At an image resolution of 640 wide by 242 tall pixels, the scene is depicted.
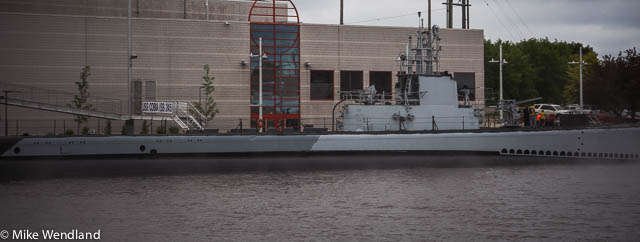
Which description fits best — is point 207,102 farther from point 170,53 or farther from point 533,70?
point 533,70

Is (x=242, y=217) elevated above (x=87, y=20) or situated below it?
below

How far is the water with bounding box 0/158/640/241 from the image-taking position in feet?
45.0

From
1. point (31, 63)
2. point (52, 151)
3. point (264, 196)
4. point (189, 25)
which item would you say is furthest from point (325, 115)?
point (264, 196)

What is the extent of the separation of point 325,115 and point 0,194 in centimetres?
3046

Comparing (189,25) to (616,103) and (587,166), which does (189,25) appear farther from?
(616,103)

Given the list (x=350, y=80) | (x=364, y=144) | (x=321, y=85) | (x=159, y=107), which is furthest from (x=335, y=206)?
(x=350, y=80)

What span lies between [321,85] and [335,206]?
3114cm

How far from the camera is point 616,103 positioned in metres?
48.8

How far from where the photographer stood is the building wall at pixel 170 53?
42594 mm

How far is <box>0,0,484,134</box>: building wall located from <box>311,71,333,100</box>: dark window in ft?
1.42

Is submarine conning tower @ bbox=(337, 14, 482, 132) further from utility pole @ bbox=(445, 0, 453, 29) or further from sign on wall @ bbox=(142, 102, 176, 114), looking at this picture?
utility pole @ bbox=(445, 0, 453, 29)

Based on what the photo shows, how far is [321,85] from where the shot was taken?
47594mm

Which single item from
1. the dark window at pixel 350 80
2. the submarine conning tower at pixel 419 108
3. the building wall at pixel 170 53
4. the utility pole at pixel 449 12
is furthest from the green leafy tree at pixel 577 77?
the submarine conning tower at pixel 419 108

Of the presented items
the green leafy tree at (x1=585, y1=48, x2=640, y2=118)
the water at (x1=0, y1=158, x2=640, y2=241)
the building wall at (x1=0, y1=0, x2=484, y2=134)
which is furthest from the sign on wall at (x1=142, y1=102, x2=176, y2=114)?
the green leafy tree at (x1=585, y1=48, x2=640, y2=118)
